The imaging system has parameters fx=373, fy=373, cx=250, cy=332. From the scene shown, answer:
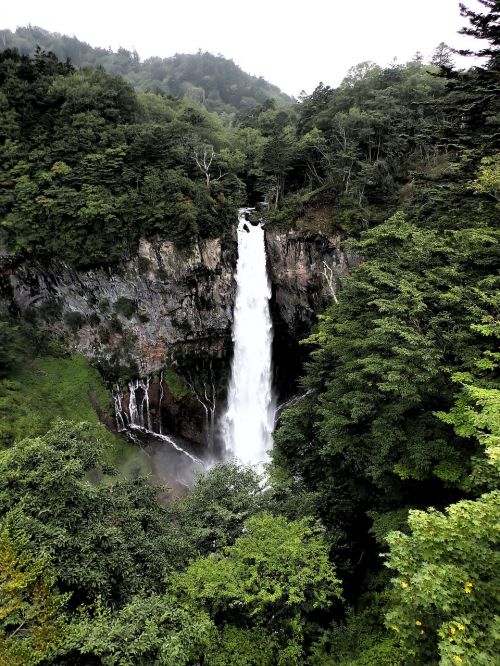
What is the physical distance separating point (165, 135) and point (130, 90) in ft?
24.5

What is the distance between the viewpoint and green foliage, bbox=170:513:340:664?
807 centimetres

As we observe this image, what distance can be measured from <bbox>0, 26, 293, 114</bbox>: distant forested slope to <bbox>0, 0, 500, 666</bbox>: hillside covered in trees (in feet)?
230

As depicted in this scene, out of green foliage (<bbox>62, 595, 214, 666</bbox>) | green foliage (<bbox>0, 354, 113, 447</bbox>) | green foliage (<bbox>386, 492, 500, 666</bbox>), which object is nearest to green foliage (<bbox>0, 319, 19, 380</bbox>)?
green foliage (<bbox>0, 354, 113, 447</bbox>)

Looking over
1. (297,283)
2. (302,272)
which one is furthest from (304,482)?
(302,272)

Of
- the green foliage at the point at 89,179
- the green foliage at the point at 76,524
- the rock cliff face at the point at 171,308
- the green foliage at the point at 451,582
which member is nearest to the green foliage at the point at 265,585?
the green foliage at the point at 76,524

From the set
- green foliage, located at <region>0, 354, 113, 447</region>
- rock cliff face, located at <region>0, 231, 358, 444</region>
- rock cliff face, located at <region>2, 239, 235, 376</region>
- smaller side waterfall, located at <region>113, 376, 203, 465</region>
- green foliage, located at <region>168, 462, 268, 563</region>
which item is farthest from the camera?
smaller side waterfall, located at <region>113, 376, 203, 465</region>

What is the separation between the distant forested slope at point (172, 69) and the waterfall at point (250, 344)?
223ft

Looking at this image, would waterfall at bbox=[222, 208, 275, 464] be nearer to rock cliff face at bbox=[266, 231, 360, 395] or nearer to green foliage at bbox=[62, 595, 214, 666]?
rock cliff face at bbox=[266, 231, 360, 395]

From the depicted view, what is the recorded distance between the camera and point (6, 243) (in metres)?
22.6

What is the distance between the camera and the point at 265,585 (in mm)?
8211

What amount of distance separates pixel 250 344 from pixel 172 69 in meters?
103

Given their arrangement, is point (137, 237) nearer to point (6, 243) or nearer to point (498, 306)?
point (6, 243)

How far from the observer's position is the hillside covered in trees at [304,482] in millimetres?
6282

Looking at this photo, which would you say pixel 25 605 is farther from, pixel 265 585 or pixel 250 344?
pixel 250 344
